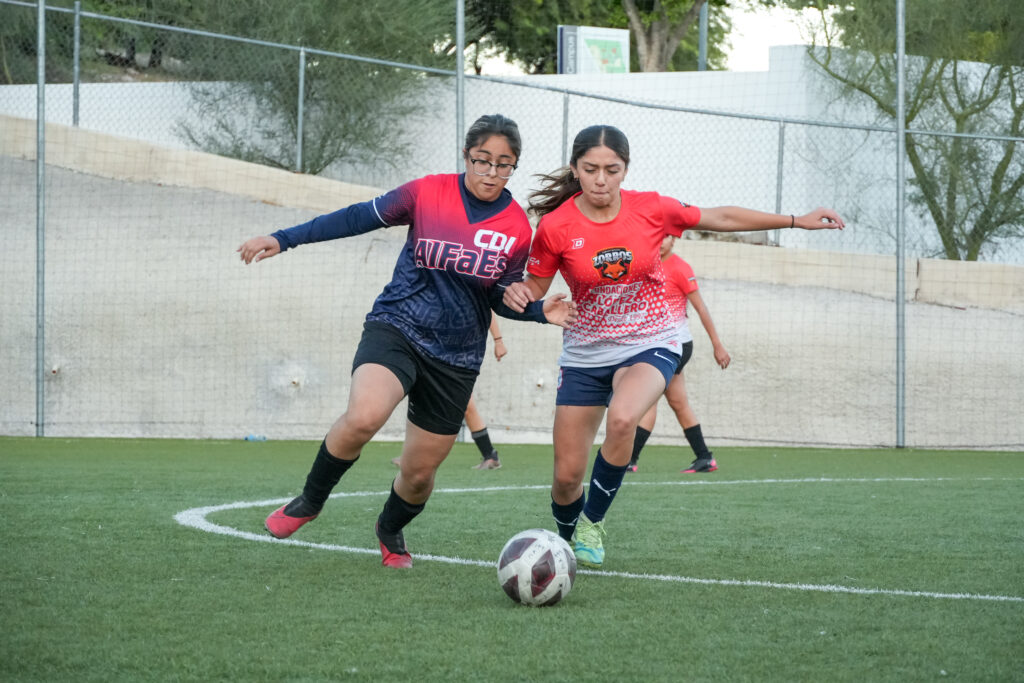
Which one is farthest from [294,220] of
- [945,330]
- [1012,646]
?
[1012,646]

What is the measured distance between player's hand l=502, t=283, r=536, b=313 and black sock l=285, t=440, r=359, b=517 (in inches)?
35.2

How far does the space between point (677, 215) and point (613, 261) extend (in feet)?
1.38

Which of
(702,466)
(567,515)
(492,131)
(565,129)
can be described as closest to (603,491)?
(567,515)

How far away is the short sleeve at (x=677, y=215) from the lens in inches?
219

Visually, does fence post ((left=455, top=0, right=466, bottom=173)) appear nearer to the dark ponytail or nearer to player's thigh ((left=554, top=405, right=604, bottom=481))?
the dark ponytail

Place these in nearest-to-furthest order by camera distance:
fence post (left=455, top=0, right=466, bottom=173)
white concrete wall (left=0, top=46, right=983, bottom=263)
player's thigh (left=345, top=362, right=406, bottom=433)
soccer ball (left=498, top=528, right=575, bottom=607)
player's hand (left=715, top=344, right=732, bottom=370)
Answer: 1. soccer ball (left=498, top=528, right=575, bottom=607)
2. player's thigh (left=345, top=362, right=406, bottom=433)
3. player's hand (left=715, top=344, right=732, bottom=370)
4. fence post (left=455, top=0, right=466, bottom=173)
5. white concrete wall (left=0, top=46, right=983, bottom=263)

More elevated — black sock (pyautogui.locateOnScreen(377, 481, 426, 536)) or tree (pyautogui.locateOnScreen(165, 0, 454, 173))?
tree (pyautogui.locateOnScreen(165, 0, 454, 173))

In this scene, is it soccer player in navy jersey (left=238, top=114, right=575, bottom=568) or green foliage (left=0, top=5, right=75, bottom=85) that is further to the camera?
green foliage (left=0, top=5, right=75, bottom=85)

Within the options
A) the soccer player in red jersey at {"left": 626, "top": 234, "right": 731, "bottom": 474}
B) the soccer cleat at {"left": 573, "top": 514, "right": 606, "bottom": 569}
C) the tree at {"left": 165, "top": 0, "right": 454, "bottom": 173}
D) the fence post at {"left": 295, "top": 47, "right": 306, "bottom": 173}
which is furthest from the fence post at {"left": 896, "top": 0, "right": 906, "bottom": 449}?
the soccer cleat at {"left": 573, "top": 514, "right": 606, "bottom": 569}

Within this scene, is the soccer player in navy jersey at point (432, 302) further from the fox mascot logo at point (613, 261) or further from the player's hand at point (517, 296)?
the fox mascot logo at point (613, 261)

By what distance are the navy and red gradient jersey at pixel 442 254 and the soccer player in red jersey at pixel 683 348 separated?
341 centimetres

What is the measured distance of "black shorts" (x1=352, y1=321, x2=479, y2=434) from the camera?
504 centimetres

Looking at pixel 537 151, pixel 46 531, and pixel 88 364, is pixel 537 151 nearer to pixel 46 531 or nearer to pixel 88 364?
pixel 88 364

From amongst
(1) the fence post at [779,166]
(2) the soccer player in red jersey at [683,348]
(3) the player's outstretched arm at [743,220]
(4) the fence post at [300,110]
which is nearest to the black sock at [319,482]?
(3) the player's outstretched arm at [743,220]
